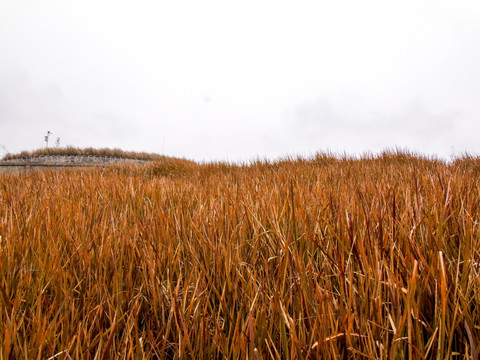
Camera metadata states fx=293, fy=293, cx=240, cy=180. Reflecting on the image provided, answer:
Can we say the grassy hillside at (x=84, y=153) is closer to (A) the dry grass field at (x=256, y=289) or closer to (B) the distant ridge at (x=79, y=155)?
(B) the distant ridge at (x=79, y=155)

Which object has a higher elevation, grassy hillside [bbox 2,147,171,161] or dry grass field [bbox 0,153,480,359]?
grassy hillside [bbox 2,147,171,161]

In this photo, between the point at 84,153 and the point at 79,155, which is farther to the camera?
the point at 84,153

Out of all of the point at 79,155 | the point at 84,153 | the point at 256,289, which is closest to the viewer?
the point at 256,289

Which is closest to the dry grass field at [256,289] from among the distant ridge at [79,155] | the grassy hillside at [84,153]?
the distant ridge at [79,155]

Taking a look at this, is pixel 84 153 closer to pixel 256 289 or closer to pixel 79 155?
pixel 79 155

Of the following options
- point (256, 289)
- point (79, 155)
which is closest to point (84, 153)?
point (79, 155)

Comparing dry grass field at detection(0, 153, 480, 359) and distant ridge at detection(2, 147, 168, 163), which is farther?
distant ridge at detection(2, 147, 168, 163)

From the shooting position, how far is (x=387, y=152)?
19.7 ft

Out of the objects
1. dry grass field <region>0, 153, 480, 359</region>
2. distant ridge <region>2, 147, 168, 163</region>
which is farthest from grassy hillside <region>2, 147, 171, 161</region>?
dry grass field <region>0, 153, 480, 359</region>

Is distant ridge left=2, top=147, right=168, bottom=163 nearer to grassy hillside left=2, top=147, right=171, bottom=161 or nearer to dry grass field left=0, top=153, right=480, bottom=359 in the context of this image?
grassy hillside left=2, top=147, right=171, bottom=161

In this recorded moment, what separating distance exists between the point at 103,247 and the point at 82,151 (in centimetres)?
1515

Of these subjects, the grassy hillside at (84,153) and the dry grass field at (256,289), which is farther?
the grassy hillside at (84,153)

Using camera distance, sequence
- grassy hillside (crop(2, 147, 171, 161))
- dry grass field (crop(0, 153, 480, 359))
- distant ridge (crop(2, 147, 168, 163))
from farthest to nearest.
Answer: grassy hillside (crop(2, 147, 171, 161)), distant ridge (crop(2, 147, 168, 163)), dry grass field (crop(0, 153, 480, 359))

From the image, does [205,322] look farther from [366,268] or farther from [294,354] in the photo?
[366,268]
